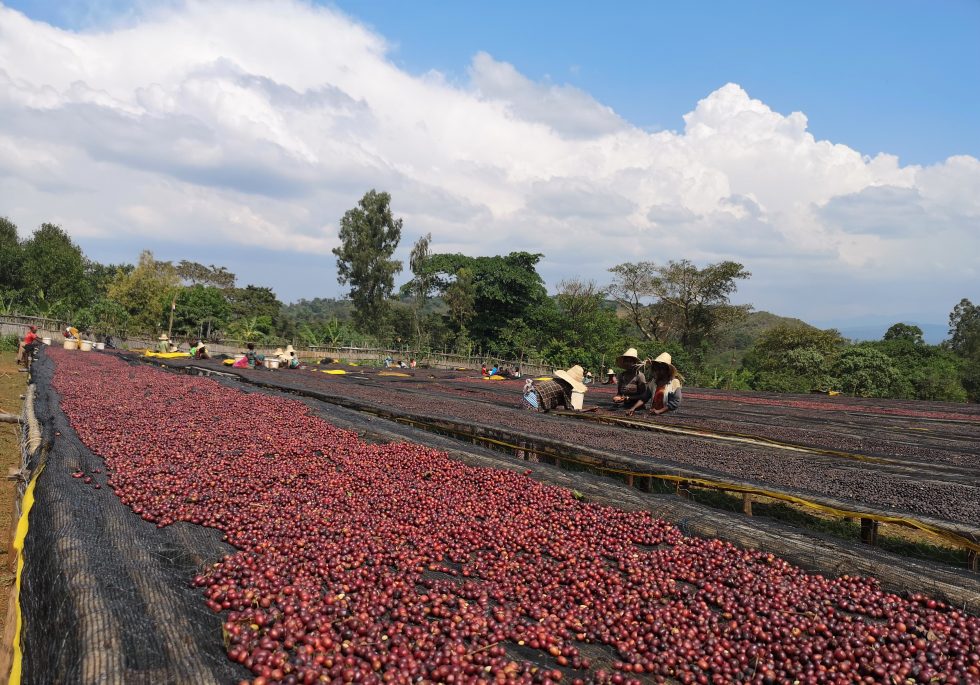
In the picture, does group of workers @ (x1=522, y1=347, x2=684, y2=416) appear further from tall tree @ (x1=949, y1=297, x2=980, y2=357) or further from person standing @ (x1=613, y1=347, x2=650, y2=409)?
tall tree @ (x1=949, y1=297, x2=980, y2=357)

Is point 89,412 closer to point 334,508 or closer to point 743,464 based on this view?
point 334,508

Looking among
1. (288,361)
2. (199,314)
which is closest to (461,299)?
(199,314)

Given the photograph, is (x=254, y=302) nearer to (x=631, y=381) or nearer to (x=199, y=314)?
(x=199, y=314)

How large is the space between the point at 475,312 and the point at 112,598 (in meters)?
33.4

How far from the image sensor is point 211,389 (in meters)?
10.2

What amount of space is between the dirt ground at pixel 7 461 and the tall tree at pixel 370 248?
20095mm

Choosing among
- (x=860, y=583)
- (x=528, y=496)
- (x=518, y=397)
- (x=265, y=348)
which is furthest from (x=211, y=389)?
(x=265, y=348)

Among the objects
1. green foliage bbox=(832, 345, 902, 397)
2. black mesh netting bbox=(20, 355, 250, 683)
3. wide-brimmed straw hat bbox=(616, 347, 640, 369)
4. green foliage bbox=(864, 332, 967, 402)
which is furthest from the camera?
green foliage bbox=(832, 345, 902, 397)

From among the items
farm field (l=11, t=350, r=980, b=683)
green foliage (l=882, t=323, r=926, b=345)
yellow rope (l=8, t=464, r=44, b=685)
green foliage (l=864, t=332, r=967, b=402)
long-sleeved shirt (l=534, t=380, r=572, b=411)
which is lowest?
yellow rope (l=8, t=464, r=44, b=685)

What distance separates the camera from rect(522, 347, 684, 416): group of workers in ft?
30.2

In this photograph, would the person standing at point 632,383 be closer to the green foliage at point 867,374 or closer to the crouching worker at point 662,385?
the crouching worker at point 662,385

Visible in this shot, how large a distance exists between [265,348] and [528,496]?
2795 centimetres

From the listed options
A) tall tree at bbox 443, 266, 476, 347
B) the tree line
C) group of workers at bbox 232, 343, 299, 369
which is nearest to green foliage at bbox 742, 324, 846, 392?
the tree line

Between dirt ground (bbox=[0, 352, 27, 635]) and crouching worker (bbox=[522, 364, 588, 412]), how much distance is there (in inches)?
268
